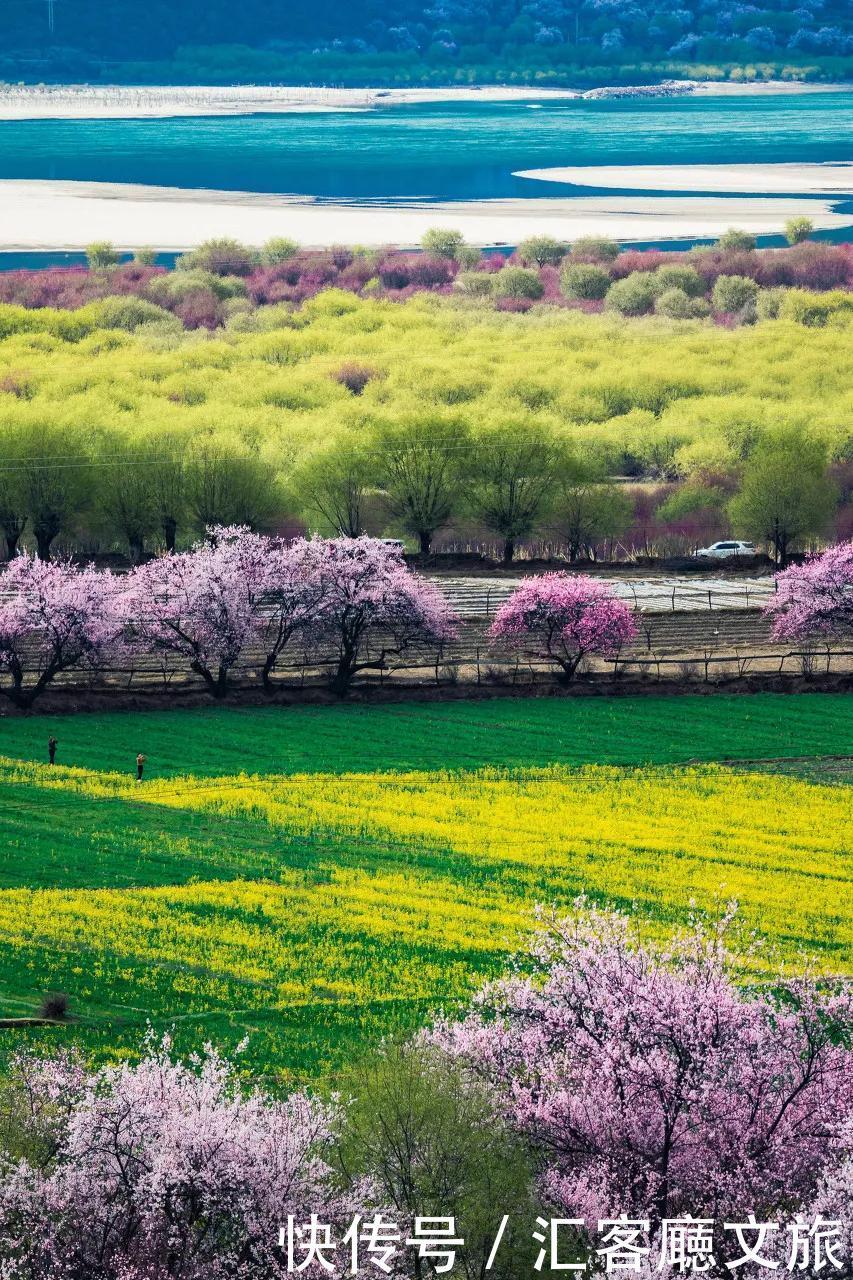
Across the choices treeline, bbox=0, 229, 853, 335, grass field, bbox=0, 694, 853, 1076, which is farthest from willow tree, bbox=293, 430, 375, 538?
treeline, bbox=0, 229, 853, 335

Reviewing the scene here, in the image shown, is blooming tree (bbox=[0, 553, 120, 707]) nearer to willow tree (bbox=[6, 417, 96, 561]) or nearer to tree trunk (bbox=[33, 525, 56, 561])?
tree trunk (bbox=[33, 525, 56, 561])

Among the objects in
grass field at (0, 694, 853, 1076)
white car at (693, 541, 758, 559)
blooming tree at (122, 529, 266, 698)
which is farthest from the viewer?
white car at (693, 541, 758, 559)

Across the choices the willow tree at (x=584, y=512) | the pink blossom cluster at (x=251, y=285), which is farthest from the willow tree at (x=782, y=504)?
the pink blossom cluster at (x=251, y=285)

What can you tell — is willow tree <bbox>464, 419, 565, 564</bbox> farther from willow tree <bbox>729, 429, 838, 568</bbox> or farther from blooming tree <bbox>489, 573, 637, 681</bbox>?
blooming tree <bbox>489, 573, 637, 681</bbox>

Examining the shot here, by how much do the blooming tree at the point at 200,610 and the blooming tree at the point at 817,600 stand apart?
66.0ft

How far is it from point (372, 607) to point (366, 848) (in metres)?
19.9

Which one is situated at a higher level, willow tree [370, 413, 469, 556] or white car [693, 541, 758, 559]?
willow tree [370, 413, 469, 556]

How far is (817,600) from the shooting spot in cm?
7762

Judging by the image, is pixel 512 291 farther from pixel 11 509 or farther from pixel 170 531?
pixel 11 509

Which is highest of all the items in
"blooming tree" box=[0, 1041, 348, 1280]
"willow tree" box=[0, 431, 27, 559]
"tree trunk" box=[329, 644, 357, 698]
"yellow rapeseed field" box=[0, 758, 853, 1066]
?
"willow tree" box=[0, 431, 27, 559]

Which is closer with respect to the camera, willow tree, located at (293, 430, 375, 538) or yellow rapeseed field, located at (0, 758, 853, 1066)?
yellow rapeseed field, located at (0, 758, 853, 1066)

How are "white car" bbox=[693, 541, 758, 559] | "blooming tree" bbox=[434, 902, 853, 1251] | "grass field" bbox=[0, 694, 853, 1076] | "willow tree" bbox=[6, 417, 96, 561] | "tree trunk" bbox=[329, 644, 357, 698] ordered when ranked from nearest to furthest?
"blooming tree" bbox=[434, 902, 853, 1251]
"grass field" bbox=[0, 694, 853, 1076]
"tree trunk" bbox=[329, 644, 357, 698]
"white car" bbox=[693, 541, 758, 559]
"willow tree" bbox=[6, 417, 96, 561]

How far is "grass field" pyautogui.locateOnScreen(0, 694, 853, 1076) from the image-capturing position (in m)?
46.4

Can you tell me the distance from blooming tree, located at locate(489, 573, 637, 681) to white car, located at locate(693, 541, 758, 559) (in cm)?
1962
